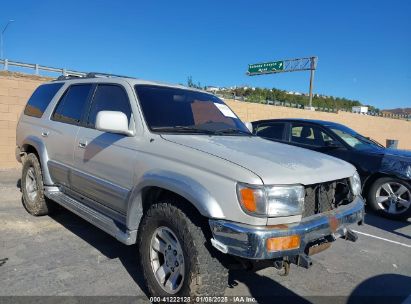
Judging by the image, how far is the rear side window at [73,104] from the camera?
4520 mm

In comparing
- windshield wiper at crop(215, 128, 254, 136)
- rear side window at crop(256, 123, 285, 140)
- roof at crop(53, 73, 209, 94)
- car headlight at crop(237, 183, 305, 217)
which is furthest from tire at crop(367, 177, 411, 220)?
car headlight at crop(237, 183, 305, 217)

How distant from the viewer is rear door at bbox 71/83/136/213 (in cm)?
355

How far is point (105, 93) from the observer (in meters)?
4.23

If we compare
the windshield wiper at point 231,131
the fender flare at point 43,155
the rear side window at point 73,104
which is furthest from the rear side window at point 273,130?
the fender flare at point 43,155

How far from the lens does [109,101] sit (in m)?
4.12

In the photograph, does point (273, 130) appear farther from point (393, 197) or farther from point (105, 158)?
point (105, 158)

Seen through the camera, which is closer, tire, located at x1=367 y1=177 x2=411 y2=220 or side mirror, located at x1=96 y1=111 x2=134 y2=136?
side mirror, located at x1=96 y1=111 x2=134 y2=136

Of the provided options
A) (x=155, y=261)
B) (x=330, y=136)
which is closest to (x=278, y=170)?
(x=155, y=261)

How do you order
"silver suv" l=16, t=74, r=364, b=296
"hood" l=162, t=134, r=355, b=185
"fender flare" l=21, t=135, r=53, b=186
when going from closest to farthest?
"silver suv" l=16, t=74, r=364, b=296
"hood" l=162, t=134, r=355, b=185
"fender flare" l=21, t=135, r=53, b=186

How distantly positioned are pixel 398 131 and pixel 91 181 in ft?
133

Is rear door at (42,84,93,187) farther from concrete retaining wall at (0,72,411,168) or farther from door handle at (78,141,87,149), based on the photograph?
concrete retaining wall at (0,72,411,168)

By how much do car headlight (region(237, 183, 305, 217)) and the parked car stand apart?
4273 mm

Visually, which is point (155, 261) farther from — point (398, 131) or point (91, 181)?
point (398, 131)

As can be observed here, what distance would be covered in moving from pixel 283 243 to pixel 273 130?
568 centimetres
